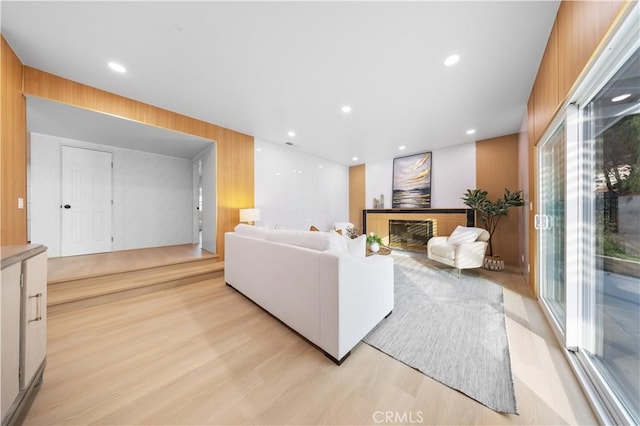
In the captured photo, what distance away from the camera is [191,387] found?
1.30m

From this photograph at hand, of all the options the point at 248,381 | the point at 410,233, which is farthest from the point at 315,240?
the point at 410,233

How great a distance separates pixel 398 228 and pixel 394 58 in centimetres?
425

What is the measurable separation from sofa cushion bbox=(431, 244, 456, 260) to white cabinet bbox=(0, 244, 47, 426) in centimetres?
434

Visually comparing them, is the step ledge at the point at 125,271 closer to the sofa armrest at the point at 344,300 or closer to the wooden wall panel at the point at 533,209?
the sofa armrest at the point at 344,300

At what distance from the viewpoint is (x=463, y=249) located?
3.26 meters

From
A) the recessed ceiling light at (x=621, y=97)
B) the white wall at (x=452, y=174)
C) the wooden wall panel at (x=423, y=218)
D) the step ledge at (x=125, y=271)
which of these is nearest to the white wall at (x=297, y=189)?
the wooden wall panel at (x=423, y=218)

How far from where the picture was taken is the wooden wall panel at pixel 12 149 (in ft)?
6.19

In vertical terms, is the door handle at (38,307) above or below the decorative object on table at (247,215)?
below

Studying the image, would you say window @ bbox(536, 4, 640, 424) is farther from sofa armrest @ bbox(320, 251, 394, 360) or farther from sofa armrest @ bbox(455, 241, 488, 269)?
sofa armrest @ bbox(455, 241, 488, 269)

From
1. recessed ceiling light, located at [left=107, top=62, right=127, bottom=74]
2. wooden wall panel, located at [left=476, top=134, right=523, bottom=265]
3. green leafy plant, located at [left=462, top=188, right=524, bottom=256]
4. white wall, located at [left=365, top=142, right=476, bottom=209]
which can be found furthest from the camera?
white wall, located at [left=365, top=142, right=476, bottom=209]

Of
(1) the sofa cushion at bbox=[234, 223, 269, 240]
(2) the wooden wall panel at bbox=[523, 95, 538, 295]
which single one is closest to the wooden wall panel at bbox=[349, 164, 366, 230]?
(2) the wooden wall panel at bbox=[523, 95, 538, 295]

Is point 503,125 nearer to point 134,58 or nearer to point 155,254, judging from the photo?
point 134,58

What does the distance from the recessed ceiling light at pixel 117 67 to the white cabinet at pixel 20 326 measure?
2.06 m

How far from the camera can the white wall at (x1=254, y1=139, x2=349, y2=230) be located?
455 centimetres
